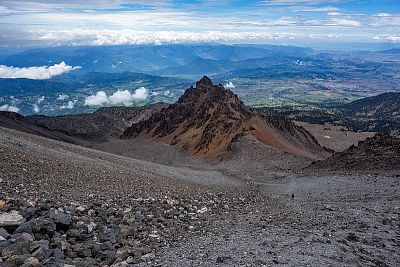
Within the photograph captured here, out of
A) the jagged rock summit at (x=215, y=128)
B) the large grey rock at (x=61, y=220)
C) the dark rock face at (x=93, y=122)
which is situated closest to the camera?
the large grey rock at (x=61, y=220)

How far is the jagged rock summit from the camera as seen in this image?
208 feet

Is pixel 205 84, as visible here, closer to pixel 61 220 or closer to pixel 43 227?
pixel 61 220

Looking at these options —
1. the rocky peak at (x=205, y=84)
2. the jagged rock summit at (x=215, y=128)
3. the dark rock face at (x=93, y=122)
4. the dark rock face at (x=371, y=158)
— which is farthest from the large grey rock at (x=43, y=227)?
the rocky peak at (x=205, y=84)

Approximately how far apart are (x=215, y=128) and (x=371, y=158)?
40610 millimetres

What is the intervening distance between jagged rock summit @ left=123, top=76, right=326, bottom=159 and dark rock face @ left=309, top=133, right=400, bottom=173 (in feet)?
68.2

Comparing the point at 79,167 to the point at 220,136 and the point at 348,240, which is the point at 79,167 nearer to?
the point at 348,240

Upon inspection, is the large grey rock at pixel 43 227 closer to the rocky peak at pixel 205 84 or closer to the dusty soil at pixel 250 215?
the dusty soil at pixel 250 215

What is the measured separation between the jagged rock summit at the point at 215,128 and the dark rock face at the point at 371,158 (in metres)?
20.8

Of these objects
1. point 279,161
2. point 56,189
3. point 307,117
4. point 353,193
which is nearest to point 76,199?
point 56,189

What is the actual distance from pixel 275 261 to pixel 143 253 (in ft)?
11.9

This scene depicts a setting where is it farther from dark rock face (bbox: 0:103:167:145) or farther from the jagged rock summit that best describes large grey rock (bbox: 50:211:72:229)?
dark rock face (bbox: 0:103:167:145)

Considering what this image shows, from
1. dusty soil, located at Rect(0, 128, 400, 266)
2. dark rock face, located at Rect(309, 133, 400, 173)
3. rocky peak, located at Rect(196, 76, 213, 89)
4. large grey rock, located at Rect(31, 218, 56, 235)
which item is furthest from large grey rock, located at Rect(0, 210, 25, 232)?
rocky peak, located at Rect(196, 76, 213, 89)

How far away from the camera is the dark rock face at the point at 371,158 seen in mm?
30703

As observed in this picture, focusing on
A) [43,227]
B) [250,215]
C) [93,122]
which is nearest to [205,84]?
[93,122]
